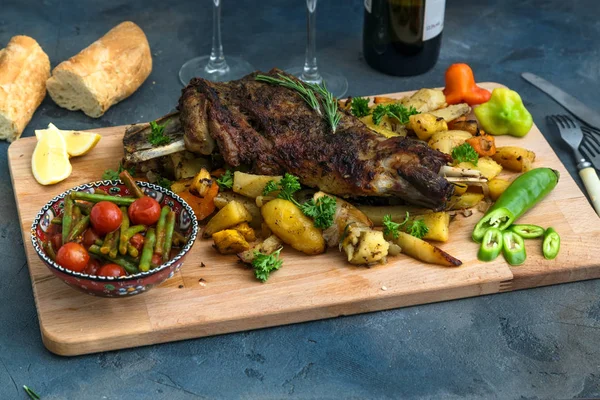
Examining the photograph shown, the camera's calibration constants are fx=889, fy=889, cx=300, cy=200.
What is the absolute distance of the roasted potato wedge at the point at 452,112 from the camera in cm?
539

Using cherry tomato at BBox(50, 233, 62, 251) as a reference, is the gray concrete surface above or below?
below

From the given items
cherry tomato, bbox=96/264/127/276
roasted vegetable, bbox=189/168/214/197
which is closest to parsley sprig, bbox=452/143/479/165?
roasted vegetable, bbox=189/168/214/197

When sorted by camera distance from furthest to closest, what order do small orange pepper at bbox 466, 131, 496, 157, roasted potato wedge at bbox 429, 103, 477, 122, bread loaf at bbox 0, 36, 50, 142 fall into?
bread loaf at bbox 0, 36, 50, 142 → roasted potato wedge at bbox 429, 103, 477, 122 → small orange pepper at bbox 466, 131, 496, 157

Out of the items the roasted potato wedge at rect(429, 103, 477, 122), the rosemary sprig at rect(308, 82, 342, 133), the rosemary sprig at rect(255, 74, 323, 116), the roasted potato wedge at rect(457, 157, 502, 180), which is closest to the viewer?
the rosemary sprig at rect(308, 82, 342, 133)

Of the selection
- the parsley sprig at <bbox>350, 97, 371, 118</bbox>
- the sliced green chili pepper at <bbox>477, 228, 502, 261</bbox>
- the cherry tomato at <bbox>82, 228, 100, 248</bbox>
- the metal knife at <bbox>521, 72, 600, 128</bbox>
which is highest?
the cherry tomato at <bbox>82, 228, 100, 248</bbox>

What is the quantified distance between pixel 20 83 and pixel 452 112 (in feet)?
9.01

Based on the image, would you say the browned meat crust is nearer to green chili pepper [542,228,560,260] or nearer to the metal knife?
green chili pepper [542,228,560,260]

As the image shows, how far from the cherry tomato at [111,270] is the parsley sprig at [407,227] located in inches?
52.9

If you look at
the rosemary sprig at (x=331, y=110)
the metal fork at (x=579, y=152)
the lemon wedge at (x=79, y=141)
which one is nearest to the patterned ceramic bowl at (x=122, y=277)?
the lemon wedge at (x=79, y=141)

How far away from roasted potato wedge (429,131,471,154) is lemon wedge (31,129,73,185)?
2092 mm

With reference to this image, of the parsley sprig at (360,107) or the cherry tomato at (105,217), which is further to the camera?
the parsley sprig at (360,107)

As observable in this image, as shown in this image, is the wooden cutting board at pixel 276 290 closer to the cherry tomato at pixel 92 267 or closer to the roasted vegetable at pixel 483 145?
the cherry tomato at pixel 92 267

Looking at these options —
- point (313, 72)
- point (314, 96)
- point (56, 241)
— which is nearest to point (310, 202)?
point (314, 96)

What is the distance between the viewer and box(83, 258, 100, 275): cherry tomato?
4.01 m
